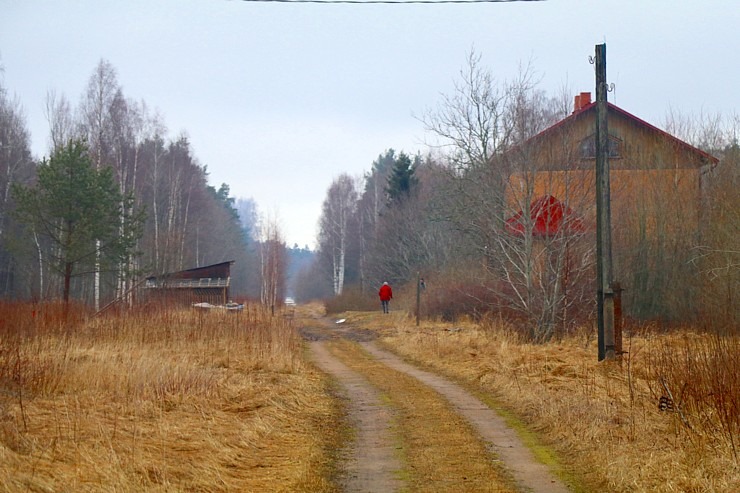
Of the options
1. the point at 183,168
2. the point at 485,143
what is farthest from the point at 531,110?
the point at 183,168

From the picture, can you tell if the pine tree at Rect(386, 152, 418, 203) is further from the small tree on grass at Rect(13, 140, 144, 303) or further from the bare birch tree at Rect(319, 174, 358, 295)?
the small tree on grass at Rect(13, 140, 144, 303)

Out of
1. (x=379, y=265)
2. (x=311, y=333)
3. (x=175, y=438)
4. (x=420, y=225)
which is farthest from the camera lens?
(x=379, y=265)

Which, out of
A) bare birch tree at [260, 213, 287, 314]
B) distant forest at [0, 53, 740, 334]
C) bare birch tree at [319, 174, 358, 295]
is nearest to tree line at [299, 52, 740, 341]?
distant forest at [0, 53, 740, 334]

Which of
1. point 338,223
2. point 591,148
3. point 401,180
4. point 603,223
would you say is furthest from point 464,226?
point 338,223

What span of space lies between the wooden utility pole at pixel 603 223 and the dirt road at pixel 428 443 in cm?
287

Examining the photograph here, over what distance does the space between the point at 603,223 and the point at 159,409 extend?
28.3 feet

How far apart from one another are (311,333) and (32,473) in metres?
23.0

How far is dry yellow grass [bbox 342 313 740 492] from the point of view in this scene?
6.76 m

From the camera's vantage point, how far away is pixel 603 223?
559 inches

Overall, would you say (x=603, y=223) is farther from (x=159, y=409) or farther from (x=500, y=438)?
(x=159, y=409)

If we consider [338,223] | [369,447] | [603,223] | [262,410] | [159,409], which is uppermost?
[338,223]

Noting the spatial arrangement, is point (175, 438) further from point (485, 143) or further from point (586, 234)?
point (485, 143)

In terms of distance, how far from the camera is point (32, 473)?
18.0 feet

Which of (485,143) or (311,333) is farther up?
(485,143)
